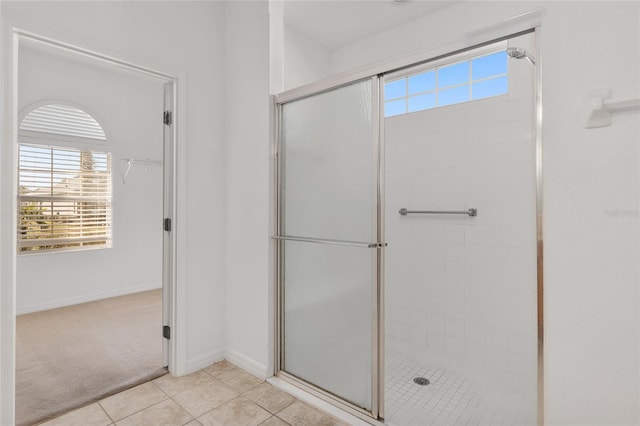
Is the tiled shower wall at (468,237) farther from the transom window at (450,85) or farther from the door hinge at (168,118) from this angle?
the door hinge at (168,118)

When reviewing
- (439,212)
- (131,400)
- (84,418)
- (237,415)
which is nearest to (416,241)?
(439,212)

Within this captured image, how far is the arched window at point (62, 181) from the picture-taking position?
3.64 metres

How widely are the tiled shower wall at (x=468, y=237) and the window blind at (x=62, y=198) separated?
11.2 feet

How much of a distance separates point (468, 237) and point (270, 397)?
5.64 feet

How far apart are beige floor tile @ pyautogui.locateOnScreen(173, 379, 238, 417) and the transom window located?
2.22m

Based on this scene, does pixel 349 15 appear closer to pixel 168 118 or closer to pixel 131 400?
pixel 168 118

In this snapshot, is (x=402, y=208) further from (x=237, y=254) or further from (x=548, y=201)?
(x=548, y=201)

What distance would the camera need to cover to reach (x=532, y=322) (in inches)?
88.4

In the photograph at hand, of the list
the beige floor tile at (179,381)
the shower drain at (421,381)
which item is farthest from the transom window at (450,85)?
the beige floor tile at (179,381)

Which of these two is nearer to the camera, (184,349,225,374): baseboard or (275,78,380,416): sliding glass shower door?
(275,78,380,416): sliding glass shower door

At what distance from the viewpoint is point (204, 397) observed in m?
2.10

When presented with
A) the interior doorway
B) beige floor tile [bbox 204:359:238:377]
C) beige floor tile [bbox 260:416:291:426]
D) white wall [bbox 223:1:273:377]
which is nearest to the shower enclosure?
white wall [bbox 223:1:273:377]

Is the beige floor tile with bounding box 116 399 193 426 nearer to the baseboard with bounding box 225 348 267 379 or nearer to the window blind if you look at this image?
the baseboard with bounding box 225 348 267 379

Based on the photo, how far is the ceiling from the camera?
2.55 m
